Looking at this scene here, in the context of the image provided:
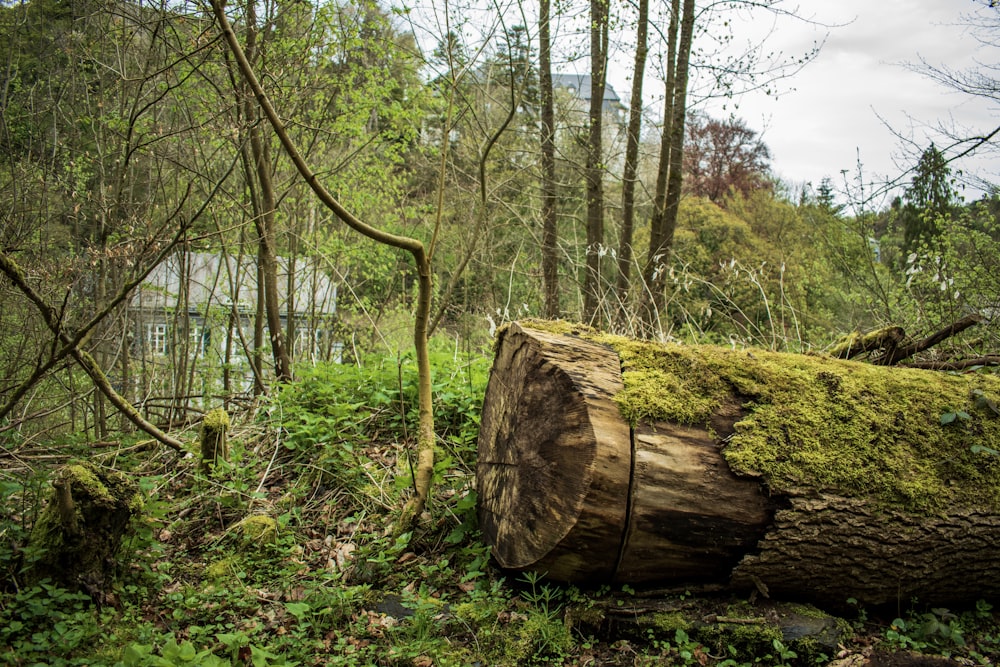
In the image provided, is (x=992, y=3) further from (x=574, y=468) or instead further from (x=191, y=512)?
(x=191, y=512)

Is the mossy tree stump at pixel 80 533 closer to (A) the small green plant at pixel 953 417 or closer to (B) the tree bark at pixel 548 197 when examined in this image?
(A) the small green plant at pixel 953 417

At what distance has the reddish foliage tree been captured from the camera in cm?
1981

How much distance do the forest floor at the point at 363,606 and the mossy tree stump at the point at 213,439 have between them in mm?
86

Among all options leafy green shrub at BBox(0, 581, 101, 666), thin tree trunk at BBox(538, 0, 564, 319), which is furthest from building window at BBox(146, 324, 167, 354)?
leafy green shrub at BBox(0, 581, 101, 666)

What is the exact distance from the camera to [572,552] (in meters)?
2.91

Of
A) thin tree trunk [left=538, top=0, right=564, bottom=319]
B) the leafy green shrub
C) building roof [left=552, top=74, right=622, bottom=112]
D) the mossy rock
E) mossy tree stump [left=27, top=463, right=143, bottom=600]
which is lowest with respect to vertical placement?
the leafy green shrub

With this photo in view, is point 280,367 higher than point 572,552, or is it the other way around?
point 280,367

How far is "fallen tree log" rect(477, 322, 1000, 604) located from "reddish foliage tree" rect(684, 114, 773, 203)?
1736 cm

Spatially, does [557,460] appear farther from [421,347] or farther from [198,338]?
[198,338]

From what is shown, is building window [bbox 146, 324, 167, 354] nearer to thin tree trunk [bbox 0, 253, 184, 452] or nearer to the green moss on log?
thin tree trunk [bbox 0, 253, 184, 452]

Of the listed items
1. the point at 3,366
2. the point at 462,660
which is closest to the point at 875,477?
the point at 462,660

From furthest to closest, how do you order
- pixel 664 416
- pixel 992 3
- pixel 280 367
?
pixel 280 367 < pixel 992 3 < pixel 664 416

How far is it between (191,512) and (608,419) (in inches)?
117

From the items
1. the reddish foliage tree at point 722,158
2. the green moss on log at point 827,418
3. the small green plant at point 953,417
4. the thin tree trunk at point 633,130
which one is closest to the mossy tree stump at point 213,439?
the green moss on log at point 827,418
